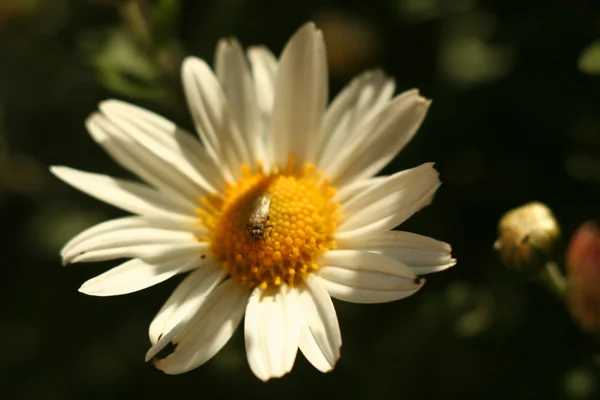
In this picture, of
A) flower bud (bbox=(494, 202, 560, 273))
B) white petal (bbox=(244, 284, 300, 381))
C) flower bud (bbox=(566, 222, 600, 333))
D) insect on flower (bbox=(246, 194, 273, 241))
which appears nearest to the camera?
white petal (bbox=(244, 284, 300, 381))

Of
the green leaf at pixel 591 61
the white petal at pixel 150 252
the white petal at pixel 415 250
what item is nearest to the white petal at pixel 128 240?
the white petal at pixel 150 252

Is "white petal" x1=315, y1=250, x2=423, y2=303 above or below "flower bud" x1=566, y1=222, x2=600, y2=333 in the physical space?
above

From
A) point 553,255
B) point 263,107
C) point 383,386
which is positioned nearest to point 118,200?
point 263,107

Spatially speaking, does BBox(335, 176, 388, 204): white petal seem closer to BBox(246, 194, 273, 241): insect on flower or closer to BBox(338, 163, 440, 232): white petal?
BBox(338, 163, 440, 232): white petal

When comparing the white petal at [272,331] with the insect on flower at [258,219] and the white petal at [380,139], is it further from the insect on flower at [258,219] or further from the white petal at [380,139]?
the white petal at [380,139]

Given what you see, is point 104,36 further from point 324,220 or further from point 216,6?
point 324,220

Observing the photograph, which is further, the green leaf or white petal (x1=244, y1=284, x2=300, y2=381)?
the green leaf

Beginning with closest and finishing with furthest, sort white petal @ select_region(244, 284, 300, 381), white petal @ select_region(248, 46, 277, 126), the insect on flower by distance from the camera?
white petal @ select_region(244, 284, 300, 381)
the insect on flower
white petal @ select_region(248, 46, 277, 126)

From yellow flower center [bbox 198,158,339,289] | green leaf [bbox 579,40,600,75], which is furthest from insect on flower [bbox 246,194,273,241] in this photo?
green leaf [bbox 579,40,600,75]
